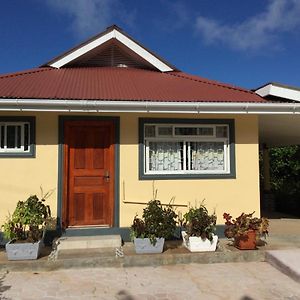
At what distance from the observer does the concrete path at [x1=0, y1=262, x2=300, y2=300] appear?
4.90 m

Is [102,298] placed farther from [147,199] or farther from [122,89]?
[122,89]

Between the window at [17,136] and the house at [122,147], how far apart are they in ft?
0.06

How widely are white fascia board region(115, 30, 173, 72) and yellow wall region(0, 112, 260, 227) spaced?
281cm

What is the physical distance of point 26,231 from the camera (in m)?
6.43

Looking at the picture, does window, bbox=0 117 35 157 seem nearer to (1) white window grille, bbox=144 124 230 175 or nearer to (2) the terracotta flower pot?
(1) white window grille, bbox=144 124 230 175

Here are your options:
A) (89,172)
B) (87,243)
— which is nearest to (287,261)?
(87,243)

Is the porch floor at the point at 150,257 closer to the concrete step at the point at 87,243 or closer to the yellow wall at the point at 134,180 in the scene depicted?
the concrete step at the point at 87,243

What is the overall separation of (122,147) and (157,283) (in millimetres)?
2908

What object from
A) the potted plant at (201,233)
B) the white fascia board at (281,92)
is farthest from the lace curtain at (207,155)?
the white fascia board at (281,92)

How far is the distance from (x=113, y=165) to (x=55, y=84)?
2.11 metres

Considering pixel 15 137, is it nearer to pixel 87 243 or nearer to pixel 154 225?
pixel 87 243

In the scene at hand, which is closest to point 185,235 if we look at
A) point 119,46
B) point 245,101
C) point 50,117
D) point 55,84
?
point 245,101

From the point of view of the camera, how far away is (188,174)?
7.59 meters

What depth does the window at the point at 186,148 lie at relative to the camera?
7547 millimetres
